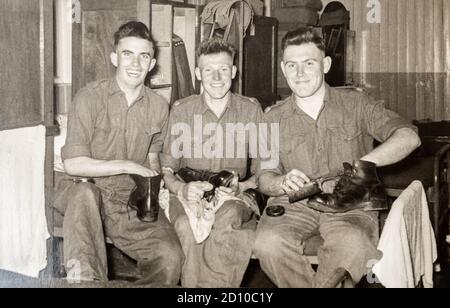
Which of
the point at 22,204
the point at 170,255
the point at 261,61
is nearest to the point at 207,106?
the point at 170,255

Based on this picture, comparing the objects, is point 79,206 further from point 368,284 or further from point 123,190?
point 368,284

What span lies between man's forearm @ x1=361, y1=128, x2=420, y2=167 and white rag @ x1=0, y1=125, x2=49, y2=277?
3.44 feet

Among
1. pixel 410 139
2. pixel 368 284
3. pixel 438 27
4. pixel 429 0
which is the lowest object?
pixel 368 284

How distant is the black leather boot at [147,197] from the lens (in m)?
1.61

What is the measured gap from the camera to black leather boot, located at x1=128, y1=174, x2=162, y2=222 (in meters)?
1.61

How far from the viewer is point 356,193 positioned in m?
1.53

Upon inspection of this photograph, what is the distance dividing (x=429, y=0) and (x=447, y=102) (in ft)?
2.07

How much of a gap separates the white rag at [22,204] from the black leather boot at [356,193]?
884 mm

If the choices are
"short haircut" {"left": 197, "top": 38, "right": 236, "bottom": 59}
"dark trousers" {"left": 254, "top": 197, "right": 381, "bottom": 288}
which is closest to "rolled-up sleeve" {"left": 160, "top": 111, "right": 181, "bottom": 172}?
"short haircut" {"left": 197, "top": 38, "right": 236, "bottom": 59}

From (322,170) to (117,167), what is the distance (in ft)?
2.13

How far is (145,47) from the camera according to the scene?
5.82ft

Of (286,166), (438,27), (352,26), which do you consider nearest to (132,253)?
(286,166)

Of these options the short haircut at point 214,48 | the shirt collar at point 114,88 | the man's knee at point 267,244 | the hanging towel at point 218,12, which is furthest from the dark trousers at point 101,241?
the hanging towel at point 218,12

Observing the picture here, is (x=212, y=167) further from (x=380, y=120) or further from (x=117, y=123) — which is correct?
(x=380, y=120)
